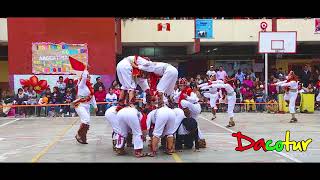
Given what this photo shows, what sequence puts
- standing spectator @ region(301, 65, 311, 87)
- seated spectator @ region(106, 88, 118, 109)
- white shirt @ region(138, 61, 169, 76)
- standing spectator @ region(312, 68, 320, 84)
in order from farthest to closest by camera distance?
standing spectator @ region(312, 68, 320, 84) < standing spectator @ region(301, 65, 311, 87) < seated spectator @ region(106, 88, 118, 109) < white shirt @ region(138, 61, 169, 76)

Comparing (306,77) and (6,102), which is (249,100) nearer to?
(306,77)

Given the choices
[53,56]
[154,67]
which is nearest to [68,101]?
[53,56]

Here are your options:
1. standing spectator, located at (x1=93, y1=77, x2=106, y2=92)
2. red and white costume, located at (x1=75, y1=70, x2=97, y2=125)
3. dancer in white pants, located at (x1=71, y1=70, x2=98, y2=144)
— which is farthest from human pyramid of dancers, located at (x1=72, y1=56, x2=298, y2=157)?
standing spectator, located at (x1=93, y1=77, x2=106, y2=92)

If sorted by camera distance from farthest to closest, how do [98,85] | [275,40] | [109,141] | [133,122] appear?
[275,40] < [98,85] < [109,141] < [133,122]

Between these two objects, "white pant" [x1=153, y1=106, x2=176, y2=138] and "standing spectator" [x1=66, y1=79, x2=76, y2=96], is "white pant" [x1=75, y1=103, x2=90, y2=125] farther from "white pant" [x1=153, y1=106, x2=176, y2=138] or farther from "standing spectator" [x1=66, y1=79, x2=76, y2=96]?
"standing spectator" [x1=66, y1=79, x2=76, y2=96]

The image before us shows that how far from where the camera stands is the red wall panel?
91.7 ft

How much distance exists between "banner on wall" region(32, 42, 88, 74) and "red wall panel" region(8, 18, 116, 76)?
24cm

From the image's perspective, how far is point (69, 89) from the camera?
85.5 ft

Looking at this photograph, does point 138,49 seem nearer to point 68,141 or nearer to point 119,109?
point 68,141

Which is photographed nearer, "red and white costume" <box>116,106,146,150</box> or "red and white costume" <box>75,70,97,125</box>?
"red and white costume" <box>116,106,146,150</box>

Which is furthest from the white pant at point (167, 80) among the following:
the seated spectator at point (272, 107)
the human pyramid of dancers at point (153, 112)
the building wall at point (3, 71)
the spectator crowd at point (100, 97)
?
the building wall at point (3, 71)

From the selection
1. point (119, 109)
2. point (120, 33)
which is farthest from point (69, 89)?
point (119, 109)

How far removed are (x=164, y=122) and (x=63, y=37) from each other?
689 inches

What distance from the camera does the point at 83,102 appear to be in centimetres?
1456
